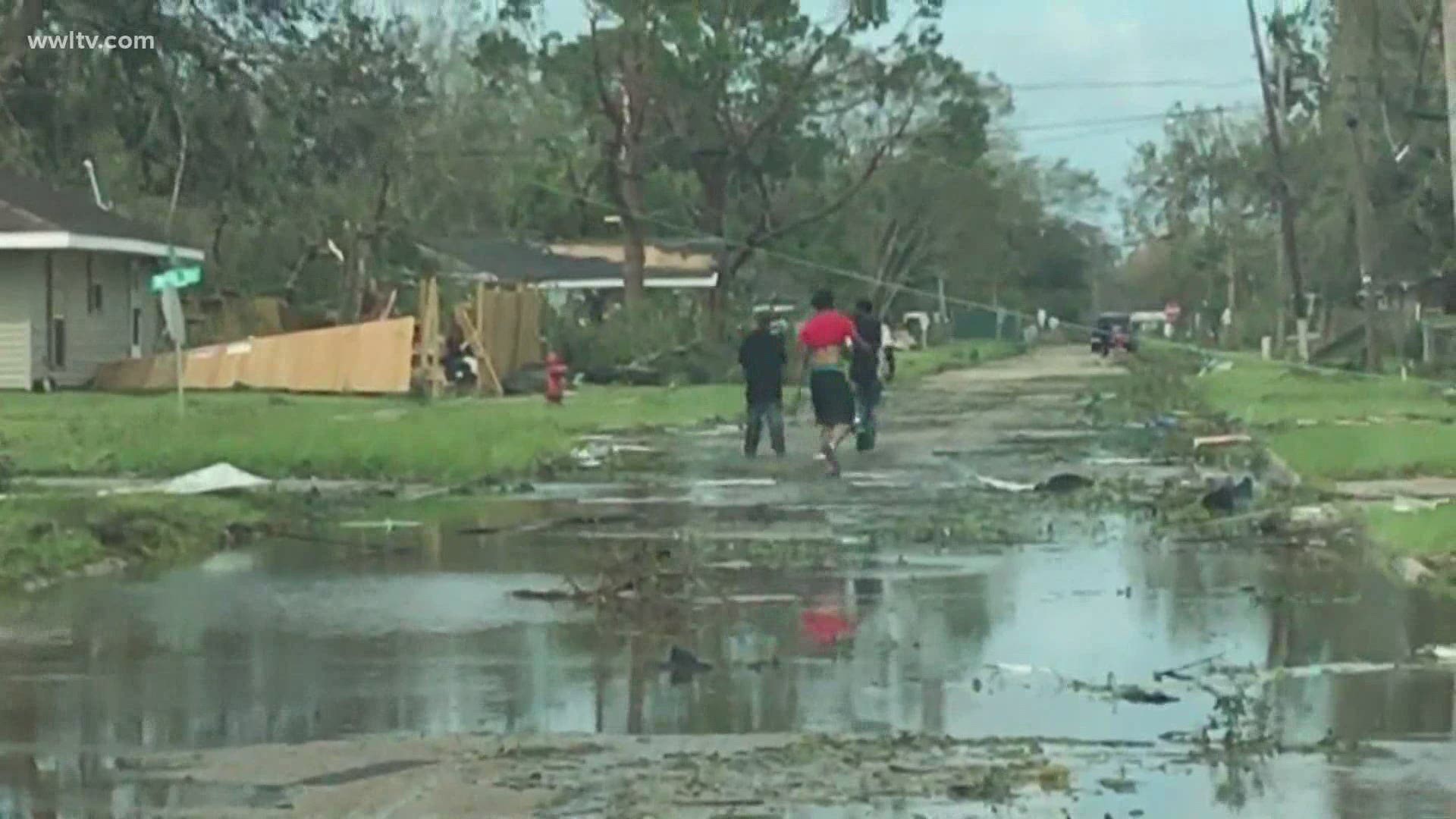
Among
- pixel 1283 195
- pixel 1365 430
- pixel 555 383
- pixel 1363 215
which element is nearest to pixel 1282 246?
pixel 1283 195

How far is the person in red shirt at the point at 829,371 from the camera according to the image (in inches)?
1170

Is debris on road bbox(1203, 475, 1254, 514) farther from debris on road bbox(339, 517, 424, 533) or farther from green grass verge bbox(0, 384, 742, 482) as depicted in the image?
green grass verge bbox(0, 384, 742, 482)

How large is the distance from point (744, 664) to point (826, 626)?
5.53ft

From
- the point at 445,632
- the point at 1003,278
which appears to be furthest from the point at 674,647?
the point at 1003,278

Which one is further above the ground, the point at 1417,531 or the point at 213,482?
the point at 1417,531

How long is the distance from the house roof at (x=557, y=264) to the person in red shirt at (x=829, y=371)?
139ft

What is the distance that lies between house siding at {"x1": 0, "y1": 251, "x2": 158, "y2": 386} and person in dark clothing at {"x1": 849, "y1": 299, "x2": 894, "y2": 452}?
64.0ft

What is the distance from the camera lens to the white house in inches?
1857

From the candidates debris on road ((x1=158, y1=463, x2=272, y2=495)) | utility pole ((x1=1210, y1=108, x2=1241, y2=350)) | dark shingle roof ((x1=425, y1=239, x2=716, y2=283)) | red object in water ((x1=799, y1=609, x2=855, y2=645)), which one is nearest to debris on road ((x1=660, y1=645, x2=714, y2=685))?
red object in water ((x1=799, y1=609, x2=855, y2=645))

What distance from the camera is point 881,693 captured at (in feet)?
43.1

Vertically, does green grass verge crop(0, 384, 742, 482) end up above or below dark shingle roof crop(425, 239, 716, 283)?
below

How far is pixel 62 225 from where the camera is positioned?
4694cm

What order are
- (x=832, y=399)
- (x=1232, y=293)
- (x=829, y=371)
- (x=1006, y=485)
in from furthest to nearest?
(x=1232, y=293), (x=829, y=371), (x=832, y=399), (x=1006, y=485)

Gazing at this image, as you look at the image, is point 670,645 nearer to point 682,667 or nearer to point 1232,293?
point 682,667
